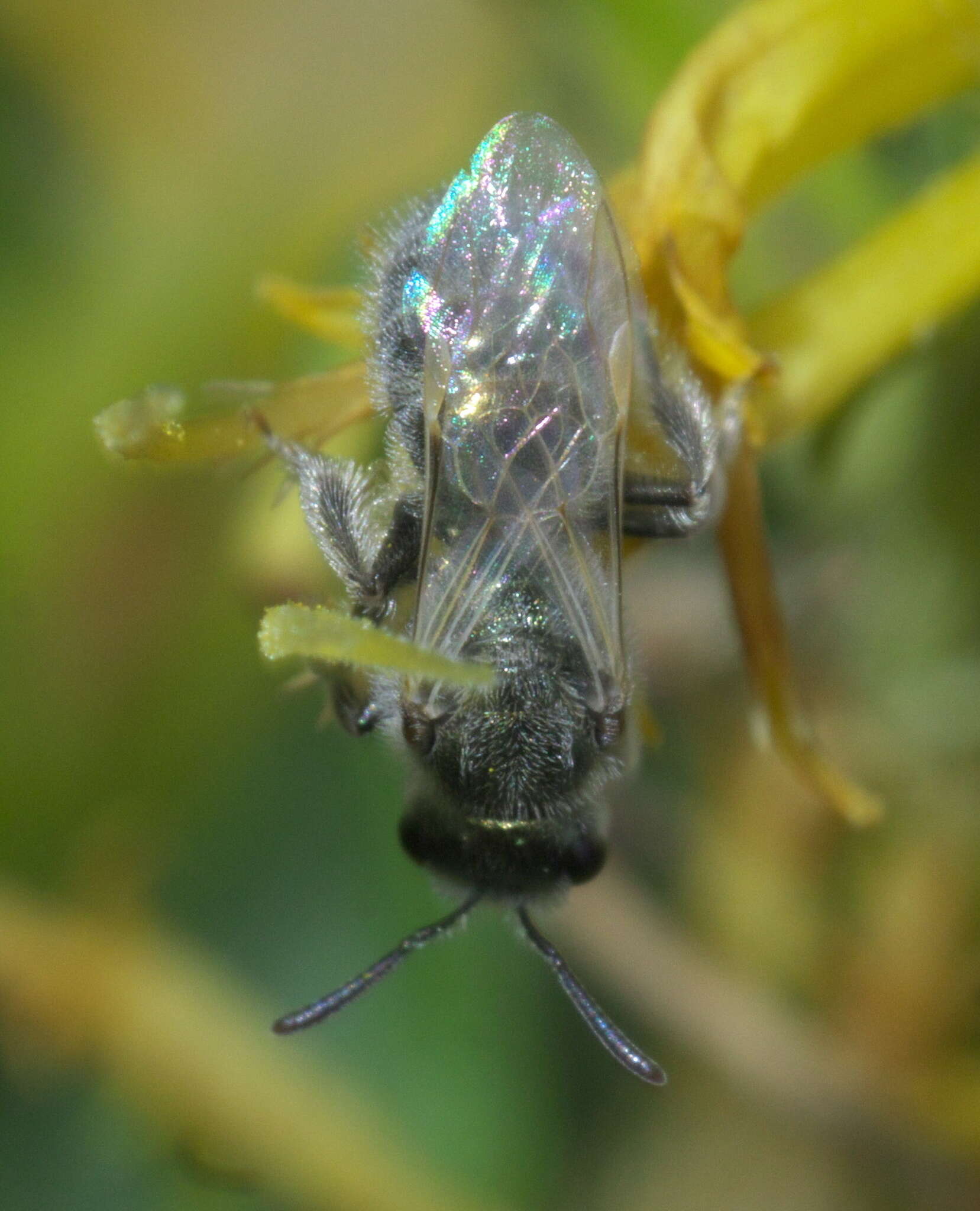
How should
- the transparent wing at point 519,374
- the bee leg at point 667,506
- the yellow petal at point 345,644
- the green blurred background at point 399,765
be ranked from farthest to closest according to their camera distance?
the green blurred background at point 399,765 < the bee leg at point 667,506 < the transparent wing at point 519,374 < the yellow petal at point 345,644

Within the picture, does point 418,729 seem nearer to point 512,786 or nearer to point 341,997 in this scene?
point 512,786

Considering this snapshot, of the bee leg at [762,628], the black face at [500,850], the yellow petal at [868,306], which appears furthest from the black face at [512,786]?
the yellow petal at [868,306]

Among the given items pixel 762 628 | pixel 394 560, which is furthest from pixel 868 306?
pixel 394 560

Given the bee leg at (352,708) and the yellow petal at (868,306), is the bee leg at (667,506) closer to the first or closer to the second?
the yellow petal at (868,306)

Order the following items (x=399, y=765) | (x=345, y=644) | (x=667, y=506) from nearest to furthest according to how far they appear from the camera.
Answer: (x=345, y=644)
(x=667, y=506)
(x=399, y=765)

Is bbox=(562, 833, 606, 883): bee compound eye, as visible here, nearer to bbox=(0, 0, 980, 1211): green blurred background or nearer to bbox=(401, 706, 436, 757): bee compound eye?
bbox=(401, 706, 436, 757): bee compound eye

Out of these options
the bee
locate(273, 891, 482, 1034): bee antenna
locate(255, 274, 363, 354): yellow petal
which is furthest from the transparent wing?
locate(273, 891, 482, 1034): bee antenna
